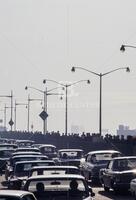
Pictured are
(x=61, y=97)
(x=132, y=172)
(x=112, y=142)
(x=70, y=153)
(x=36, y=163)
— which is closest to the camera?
(x=36, y=163)

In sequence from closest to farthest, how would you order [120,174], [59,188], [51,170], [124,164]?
[59,188], [51,170], [120,174], [124,164]

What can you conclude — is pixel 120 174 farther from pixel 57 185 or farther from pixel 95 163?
pixel 57 185

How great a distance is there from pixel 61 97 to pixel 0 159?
6044 centimetres

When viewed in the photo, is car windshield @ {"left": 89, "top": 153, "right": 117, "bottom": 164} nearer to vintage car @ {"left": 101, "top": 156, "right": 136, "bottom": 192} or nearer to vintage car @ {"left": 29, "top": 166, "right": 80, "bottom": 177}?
vintage car @ {"left": 101, "top": 156, "right": 136, "bottom": 192}

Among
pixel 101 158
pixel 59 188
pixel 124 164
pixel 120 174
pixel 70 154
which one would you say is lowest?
pixel 59 188

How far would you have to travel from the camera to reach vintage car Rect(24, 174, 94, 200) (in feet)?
51.9

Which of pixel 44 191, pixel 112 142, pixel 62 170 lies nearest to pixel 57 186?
pixel 44 191

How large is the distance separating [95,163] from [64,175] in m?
17.7

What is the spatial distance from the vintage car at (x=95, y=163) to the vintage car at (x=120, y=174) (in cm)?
338

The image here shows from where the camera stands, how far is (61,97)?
331 ft

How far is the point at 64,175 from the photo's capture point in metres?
16.6

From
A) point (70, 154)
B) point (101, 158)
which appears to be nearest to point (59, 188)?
point (101, 158)

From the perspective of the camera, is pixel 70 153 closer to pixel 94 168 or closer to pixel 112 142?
pixel 94 168

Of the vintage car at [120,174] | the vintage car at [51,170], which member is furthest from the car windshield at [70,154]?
the vintage car at [51,170]
